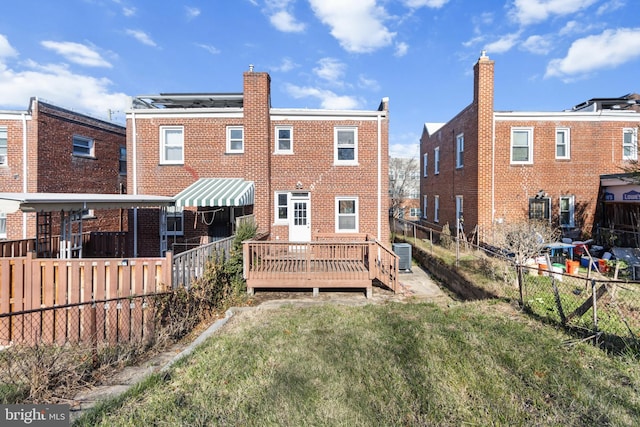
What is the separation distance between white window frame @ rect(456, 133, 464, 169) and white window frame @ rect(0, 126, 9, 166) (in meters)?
22.2

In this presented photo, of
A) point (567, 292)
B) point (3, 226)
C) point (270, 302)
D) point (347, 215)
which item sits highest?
point (347, 215)

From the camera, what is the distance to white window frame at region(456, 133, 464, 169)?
16.5m

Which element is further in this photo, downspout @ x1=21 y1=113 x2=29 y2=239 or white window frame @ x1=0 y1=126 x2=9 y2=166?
white window frame @ x1=0 y1=126 x2=9 y2=166

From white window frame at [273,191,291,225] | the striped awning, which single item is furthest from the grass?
white window frame at [273,191,291,225]

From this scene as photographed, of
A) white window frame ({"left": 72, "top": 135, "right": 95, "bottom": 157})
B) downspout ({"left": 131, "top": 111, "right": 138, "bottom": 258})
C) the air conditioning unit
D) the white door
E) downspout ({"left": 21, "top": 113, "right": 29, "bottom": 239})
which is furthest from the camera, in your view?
white window frame ({"left": 72, "top": 135, "right": 95, "bottom": 157})

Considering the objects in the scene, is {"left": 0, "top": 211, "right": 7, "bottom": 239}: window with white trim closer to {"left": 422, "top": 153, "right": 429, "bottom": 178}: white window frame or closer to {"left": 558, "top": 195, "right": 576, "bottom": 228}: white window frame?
{"left": 422, "top": 153, "right": 429, "bottom": 178}: white window frame

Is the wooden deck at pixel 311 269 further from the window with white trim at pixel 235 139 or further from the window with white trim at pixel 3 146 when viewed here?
the window with white trim at pixel 3 146

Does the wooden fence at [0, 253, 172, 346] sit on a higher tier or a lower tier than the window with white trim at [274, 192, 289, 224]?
lower

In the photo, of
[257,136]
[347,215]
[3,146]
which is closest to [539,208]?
[347,215]

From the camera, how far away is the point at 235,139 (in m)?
13.1

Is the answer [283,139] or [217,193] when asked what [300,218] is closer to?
[283,139]

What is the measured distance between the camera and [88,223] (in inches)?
619

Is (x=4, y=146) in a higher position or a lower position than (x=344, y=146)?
higher

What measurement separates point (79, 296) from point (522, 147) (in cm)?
1784
